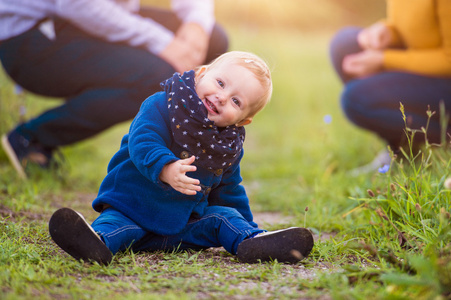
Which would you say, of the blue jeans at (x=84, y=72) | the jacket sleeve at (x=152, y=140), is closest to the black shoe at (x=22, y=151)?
the blue jeans at (x=84, y=72)

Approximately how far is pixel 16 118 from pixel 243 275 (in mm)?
2607

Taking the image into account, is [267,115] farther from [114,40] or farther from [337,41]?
[114,40]

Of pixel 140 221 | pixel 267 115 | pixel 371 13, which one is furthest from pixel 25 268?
pixel 371 13

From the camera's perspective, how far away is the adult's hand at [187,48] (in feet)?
9.39

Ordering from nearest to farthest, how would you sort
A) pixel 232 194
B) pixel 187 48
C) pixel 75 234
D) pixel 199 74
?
1. pixel 75 234
2. pixel 199 74
3. pixel 232 194
4. pixel 187 48

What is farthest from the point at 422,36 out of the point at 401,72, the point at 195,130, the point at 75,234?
the point at 75,234

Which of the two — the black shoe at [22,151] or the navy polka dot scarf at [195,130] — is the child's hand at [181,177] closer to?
the navy polka dot scarf at [195,130]

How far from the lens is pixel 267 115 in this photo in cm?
588

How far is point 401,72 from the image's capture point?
3.07 m

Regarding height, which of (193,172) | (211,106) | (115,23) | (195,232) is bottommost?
(195,232)

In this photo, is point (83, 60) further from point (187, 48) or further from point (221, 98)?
point (221, 98)

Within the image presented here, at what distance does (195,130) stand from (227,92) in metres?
0.18

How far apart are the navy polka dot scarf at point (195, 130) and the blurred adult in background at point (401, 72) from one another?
5.04 ft

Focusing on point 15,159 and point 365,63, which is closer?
point 15,159
